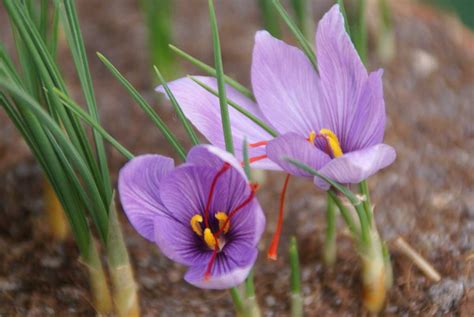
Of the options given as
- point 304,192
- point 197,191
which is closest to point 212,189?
point 197,191

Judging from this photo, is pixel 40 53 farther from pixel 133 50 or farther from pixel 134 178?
pixel 133 50

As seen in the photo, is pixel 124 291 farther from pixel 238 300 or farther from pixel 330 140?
pixel 330 140

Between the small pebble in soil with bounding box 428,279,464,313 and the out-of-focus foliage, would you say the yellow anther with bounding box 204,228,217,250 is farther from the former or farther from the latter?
the out-of-focus foliage

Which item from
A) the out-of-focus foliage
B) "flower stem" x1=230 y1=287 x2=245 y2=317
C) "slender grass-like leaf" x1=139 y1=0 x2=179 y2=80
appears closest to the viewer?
"flower stem" x1=230 y1=287 x2=245 y2=317

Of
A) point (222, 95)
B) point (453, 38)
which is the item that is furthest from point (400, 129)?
point (222, 95)

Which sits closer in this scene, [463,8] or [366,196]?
[366,196]

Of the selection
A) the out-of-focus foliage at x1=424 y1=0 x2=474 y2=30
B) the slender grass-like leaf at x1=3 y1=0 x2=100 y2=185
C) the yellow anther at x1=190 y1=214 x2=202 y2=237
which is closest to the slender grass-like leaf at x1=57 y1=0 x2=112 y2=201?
the slender grass-like leaf at x1=3 y1=0 x2=100 y2=185

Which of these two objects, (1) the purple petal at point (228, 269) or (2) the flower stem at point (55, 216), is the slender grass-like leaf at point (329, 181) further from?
(2) the flower stem at point (55, 216)

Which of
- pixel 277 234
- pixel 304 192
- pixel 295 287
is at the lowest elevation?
pixel 304 192
